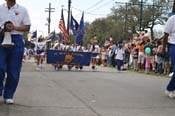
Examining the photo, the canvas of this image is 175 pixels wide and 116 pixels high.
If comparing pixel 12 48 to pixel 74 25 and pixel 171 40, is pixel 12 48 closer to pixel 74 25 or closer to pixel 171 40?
pixel 171 40

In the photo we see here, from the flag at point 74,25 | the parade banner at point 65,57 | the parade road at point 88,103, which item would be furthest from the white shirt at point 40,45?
the parade road at point 88,103

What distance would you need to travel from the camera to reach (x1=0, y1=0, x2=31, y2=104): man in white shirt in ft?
28.7

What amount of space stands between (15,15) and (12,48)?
57cm

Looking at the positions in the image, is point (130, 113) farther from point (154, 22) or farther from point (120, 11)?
point (120, 11)

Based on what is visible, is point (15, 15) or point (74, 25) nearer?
point (15, 15)

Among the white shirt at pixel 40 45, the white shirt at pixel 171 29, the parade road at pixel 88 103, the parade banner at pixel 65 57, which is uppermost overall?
the white shirt at pixel 171 29

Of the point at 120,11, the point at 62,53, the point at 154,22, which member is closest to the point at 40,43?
the point at 62,53

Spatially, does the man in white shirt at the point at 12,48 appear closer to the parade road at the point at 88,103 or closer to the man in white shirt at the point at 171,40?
the parade road at the point at 88,103

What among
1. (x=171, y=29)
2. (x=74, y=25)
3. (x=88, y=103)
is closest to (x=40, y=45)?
(x=74, y=25)

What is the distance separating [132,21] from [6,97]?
9133cm

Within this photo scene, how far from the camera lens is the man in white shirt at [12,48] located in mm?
8750

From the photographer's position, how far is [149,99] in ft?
34.3

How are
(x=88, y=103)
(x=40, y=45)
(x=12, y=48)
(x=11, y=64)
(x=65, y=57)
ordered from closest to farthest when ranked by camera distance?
(x=12, y=48), (x=11, y=64), (x=88, y=103), (x=65, y=57), (x=40, y=45)

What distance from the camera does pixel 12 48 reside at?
877 cm
